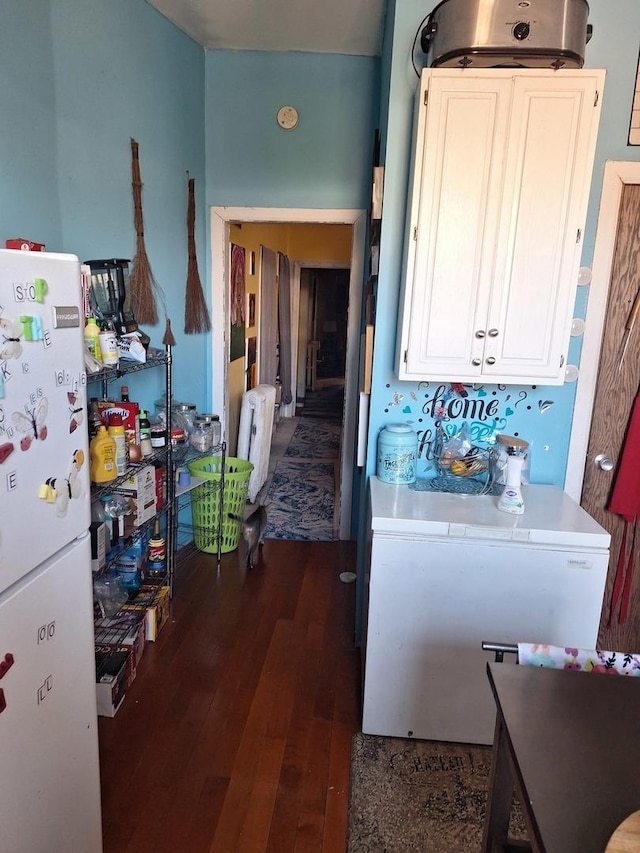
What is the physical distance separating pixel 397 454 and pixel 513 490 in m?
0.45

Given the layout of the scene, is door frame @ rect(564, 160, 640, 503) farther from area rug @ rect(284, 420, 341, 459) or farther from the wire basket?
area rug @ rect(284, 420, 341, 459)

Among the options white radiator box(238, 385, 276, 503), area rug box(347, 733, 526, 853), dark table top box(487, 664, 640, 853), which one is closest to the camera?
dark table top box(487, 664, 640, 853)

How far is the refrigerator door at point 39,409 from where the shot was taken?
1050mm

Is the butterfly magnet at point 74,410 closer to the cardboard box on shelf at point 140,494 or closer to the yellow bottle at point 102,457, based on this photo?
the yellow bottle at point 102,457

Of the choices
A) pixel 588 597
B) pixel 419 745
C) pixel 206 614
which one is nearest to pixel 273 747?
pixel 419 745

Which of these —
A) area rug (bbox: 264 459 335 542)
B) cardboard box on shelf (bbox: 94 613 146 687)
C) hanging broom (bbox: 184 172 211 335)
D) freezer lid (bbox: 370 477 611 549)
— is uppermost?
hanging broom (bbox: 184 172 211 335)

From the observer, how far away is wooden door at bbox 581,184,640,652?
221cm

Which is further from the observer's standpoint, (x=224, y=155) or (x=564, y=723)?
(x=224, y=155)

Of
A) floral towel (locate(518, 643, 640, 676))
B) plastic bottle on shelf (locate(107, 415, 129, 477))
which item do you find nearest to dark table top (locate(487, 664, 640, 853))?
floral towel (locate(518, 643, 640, 676))

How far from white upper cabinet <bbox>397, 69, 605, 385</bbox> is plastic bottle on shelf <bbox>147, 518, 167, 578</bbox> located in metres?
1.55

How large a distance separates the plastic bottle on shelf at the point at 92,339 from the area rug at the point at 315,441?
149 inches

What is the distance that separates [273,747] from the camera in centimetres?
A: 201

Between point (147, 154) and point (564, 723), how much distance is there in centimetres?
281

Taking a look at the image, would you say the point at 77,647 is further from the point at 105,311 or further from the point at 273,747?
the point at 105,311
